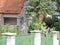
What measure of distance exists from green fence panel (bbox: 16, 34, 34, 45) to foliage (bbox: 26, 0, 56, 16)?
4938 millimetres

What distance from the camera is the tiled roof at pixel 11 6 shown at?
2045 cm

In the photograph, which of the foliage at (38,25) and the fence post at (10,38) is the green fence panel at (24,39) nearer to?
the fence post at (10,38)

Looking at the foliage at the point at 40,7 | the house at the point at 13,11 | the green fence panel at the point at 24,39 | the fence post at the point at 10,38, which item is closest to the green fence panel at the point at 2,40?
the fence post at the point at 10,38

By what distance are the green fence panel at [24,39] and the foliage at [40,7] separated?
4.94 metres

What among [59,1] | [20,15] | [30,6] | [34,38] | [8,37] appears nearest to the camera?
[8,37]

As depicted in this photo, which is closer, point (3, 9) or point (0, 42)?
point (0, 42)

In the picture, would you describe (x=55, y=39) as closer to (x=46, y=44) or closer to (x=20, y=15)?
(x=46, y=44)

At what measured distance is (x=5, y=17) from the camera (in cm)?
2106

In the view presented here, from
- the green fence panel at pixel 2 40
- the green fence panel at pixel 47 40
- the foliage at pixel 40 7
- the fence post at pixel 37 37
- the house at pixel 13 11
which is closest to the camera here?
the green fence panel at pixel 2 40

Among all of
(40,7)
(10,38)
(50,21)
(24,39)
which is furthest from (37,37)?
(50,21)

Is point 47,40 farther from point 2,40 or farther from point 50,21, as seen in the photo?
point 50,21

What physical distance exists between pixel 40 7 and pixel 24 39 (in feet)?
18.1

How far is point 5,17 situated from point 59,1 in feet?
14.4

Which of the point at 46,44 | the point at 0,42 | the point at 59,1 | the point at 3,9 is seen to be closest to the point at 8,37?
the point at 0,42
